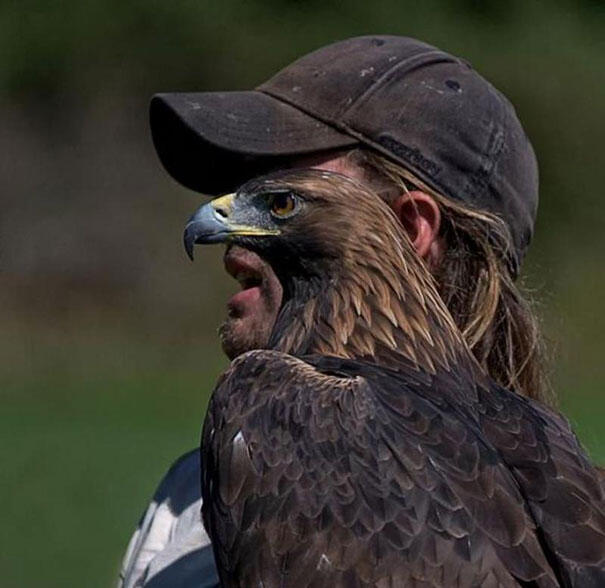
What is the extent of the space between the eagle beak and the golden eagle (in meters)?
0.26

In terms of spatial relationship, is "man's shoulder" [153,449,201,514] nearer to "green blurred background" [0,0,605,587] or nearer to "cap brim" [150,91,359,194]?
"cap brim" [150,91,359,194]

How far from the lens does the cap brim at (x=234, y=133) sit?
4.96 meters

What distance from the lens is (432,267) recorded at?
5.07 meters

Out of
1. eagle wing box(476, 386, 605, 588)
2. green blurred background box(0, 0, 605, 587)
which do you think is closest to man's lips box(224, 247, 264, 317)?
eagle wing box(476, 386, 605, 588)

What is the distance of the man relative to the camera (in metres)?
4.97

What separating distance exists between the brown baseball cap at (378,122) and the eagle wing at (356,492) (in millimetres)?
749

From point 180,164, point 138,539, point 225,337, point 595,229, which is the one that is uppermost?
point 180,164

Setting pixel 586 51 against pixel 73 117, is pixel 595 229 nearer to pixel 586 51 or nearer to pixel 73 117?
pixel 586 51

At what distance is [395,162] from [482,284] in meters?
0.38

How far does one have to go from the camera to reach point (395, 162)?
196 inches

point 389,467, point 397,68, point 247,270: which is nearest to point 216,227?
point 247,270

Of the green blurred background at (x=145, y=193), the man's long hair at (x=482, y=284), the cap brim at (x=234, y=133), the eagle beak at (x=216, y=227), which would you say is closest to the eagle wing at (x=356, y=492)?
the eagle beak at (x=216, y=227)

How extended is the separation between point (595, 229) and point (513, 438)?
44.4ft

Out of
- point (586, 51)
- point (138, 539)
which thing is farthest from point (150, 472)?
point (586, 51)
